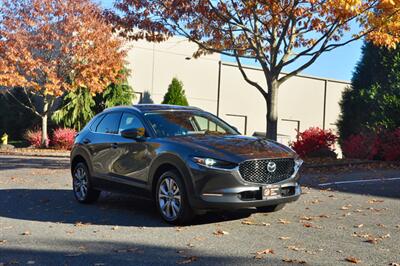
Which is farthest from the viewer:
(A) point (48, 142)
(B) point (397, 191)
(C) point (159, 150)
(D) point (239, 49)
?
(A) point (48, 142)

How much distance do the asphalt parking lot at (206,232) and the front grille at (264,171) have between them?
65 centimetres

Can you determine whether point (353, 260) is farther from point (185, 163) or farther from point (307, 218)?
point (185, 163)

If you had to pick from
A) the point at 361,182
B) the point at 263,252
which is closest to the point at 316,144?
the point at 361,182

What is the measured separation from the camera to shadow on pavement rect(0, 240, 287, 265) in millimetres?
5418

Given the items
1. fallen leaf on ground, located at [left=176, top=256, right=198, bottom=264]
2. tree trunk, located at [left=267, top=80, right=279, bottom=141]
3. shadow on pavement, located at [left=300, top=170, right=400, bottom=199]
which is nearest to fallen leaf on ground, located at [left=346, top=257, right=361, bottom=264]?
fallen leaf on ground, located at [left=176, top=256, right=198, bottom=264]

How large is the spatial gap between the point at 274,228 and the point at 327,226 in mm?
730

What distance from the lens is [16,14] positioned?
24750 mm

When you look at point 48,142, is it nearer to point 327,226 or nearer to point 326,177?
point 326,177

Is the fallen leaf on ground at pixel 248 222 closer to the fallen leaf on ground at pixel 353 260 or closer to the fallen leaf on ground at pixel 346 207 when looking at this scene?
the fallen leaf on ground at pixel 346 207

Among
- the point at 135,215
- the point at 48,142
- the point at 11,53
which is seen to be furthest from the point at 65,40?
the point at 135,215

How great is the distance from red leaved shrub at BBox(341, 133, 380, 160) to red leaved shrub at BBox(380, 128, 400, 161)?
7.8 inches

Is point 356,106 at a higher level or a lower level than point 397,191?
higher

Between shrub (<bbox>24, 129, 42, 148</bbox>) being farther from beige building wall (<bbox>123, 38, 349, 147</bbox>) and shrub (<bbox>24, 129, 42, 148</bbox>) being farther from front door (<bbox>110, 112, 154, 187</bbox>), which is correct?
front door (<bbox>110, 112, 154, 187</bbox>)

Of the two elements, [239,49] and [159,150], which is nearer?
[159,150]
